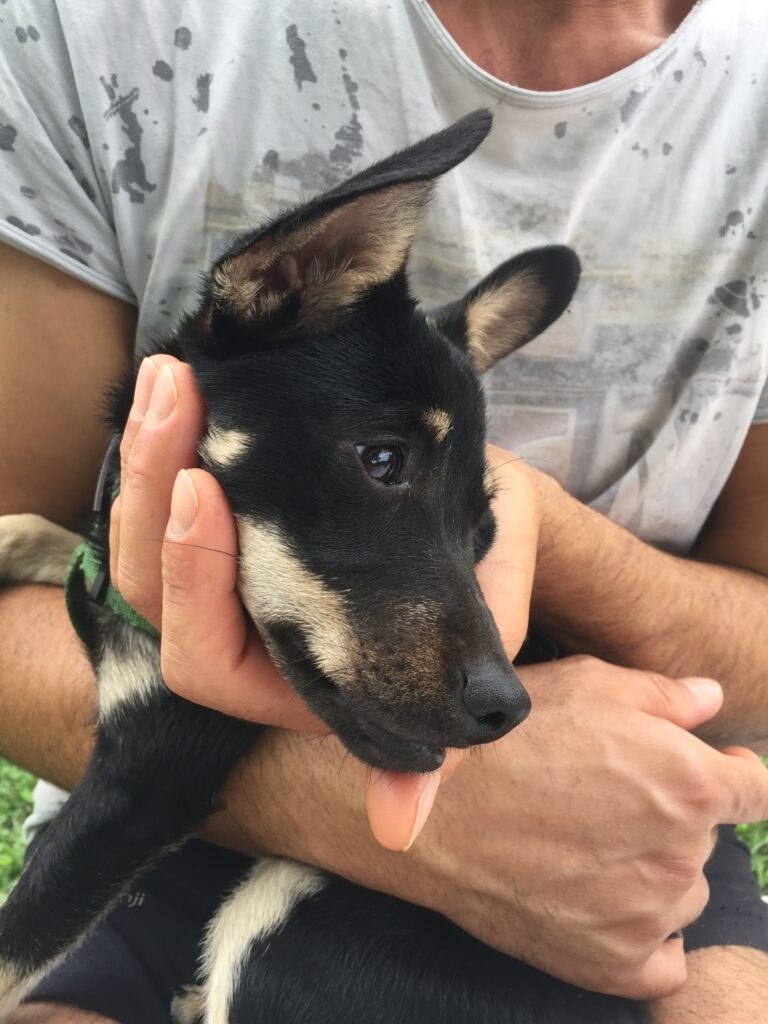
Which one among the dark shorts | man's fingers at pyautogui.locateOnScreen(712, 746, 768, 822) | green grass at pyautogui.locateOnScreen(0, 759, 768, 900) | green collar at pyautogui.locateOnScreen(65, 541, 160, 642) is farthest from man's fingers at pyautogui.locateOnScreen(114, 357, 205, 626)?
green grass at pyautogui.locateOnScreen(0, 759, 768, 900)

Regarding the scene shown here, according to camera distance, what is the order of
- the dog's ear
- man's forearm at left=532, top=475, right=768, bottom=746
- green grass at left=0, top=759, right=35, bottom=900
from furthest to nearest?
green grass at left=0, top=759, right=35, bottom=900 < man's forearm at left=532, top=475, right=768, bottom=746 < the dog's ear

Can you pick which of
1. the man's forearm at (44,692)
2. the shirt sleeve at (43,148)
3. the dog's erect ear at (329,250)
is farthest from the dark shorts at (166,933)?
the shirt sleeve at (43,148)

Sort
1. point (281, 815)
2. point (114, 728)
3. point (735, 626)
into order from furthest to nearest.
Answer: point (735, 626) → point (281, 815) → point (114, 728)

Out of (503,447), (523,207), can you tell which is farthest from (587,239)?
(503,447)

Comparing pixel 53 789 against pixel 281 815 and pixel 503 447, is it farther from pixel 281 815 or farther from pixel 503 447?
pixel 503 447

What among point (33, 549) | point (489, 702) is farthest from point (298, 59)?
point (489, 702)

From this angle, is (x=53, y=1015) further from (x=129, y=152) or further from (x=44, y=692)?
(x=129, y=152)

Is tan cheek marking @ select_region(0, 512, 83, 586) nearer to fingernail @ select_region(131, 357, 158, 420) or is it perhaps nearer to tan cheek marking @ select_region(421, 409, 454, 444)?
fingernail @ select_region(131, 357, 158, 420)
